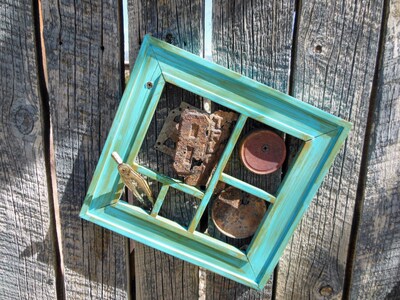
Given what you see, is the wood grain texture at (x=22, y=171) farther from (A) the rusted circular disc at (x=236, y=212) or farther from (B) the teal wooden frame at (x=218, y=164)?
(A) the rusted circular disc at (x=236, y=212)

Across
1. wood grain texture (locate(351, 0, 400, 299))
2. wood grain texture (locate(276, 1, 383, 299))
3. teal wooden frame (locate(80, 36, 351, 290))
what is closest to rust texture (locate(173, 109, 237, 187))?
teal wooden frame (locate(80, 36, 351, 290))

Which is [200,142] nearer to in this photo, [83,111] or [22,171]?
[83,111]

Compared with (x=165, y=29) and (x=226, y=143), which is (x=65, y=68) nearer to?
(x=165, y=29)

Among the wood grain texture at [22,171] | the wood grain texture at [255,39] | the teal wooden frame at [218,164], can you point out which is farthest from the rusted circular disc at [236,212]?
the wood grain texture at [22,171]

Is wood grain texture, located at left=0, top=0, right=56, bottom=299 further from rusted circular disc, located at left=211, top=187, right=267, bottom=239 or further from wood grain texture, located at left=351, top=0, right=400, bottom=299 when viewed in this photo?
wood grain texture, located at left=351, top=0, right=400, bottom=299

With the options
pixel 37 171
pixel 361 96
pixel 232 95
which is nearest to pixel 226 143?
pixel 232 95

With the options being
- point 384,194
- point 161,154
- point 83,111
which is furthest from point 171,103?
point 384,194
